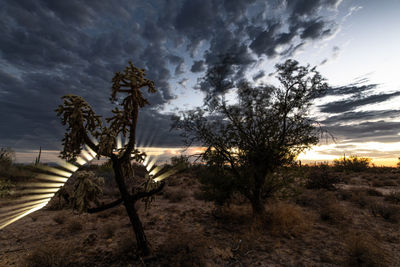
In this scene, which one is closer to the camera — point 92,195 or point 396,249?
point 92,195

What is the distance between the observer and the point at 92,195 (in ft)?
15.3

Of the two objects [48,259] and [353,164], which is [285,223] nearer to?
[48,259]

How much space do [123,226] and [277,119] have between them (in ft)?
30.8

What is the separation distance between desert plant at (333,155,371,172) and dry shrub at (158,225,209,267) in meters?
38.5

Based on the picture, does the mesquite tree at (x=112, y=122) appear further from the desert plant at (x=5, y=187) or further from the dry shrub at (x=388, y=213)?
the dry shrub at (x=388, y=213)

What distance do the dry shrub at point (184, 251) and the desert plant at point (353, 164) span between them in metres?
38.5

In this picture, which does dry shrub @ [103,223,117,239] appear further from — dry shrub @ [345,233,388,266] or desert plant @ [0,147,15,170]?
desert plant @ [0,147,15,170]

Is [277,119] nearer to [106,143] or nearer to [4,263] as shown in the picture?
[106,143]

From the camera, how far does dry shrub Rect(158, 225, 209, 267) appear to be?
5324 mm

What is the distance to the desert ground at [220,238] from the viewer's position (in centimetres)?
558

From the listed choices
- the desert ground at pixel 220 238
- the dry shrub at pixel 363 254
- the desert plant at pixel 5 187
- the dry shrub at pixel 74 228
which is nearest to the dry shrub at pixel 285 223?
the desert ground at pixel 220 238

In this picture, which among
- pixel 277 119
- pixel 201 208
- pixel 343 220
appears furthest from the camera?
pixel 201 208

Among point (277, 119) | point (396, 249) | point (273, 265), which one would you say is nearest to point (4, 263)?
point (273, 265)

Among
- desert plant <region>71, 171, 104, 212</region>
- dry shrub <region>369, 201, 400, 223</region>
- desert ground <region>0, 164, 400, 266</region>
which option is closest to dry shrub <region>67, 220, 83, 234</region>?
desert ground <region>0, 164, 400, 266</region>
